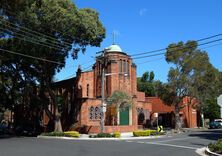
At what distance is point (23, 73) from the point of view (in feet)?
139

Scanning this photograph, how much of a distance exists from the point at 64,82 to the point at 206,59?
2026 centimetres

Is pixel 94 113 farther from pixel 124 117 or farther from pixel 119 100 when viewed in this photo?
pixel 119 100

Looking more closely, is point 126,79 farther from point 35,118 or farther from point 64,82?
point 35,118

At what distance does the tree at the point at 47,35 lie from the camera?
109ft

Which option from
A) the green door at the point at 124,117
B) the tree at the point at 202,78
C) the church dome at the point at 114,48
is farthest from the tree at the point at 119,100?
the tree at the point at 202,78

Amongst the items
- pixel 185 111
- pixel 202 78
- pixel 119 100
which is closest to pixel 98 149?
pixel 119 100

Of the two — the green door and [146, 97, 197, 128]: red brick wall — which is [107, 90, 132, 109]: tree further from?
[146, 97, 197, 128]: red brick wall

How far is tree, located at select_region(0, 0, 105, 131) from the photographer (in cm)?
3325

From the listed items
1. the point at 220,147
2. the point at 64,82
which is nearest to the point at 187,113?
the point at 64,82

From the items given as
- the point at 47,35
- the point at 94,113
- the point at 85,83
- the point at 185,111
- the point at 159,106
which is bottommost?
the point at 94,113

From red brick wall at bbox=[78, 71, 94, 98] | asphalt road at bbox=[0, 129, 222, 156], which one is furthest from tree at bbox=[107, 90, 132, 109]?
asphalt road at bbox=[0, 129, 222, 156]

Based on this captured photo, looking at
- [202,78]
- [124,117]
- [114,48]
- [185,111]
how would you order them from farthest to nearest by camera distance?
1. [185,111]
2. [114,48]
3. [124,117]
4. [202,78]

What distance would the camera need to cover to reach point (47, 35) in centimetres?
3531

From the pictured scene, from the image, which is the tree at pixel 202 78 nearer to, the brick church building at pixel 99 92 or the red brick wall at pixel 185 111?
the brick church building at pixel 99 92
